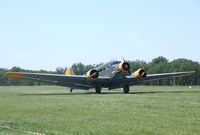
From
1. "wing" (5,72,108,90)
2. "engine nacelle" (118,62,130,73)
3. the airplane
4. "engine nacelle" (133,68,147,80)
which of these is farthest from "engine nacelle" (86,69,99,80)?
"engine nacelle" (133,68,147,80)

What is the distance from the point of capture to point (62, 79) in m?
46.4

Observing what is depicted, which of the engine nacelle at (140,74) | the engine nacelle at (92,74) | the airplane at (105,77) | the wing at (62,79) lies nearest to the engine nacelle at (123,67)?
the airplane at (105,77)

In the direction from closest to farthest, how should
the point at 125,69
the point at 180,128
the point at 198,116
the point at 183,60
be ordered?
the point at 180,128 < the point at 198,116 < the point at 125,69 < the point at 183,60

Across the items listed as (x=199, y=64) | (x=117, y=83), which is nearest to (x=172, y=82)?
(x=199, y=64)

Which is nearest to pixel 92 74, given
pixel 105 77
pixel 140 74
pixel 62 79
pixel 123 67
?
pixel 105 77

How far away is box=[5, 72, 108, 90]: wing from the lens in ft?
146

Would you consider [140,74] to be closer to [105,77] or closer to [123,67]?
[123,67]

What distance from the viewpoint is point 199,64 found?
147 m

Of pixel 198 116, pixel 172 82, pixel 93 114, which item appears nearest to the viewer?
pixel 198 116

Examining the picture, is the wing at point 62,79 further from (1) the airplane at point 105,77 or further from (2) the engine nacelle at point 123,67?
(2) the engine nacelle at point 123,67

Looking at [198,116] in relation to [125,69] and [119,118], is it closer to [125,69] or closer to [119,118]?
[119,118]

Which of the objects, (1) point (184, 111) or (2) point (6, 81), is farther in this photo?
(2) point (6, 81)

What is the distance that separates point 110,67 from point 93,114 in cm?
2708

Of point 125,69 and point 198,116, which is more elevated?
point 125,69
